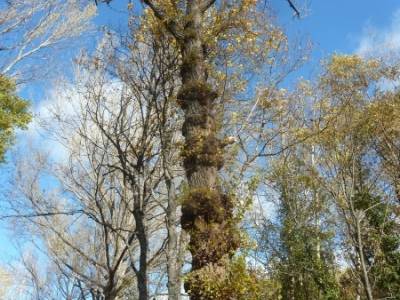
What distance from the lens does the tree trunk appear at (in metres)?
5.55

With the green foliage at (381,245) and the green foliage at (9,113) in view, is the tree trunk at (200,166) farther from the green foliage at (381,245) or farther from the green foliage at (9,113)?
the green foliage at (381,245)

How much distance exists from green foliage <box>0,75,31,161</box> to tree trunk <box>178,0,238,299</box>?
18.3ft

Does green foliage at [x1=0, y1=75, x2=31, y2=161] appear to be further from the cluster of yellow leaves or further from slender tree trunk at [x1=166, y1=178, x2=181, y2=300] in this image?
the cluster of yellow leaves

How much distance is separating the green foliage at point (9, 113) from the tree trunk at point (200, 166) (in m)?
5.57

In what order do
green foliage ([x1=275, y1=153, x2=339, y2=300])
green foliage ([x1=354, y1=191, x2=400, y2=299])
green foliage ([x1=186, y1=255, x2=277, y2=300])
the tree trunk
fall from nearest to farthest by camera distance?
green foliage ([x1=186, y1=255, x2=277, y2=300]), the tree trunk, green foliage ([x1=354, y1=191, x2=400, y2=299]), green foliage ([x1=275, y1=153, x2=339, y2=300])

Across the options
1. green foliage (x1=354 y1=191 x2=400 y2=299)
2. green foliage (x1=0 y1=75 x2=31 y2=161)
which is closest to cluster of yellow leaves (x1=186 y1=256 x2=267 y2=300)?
green foliage (x1=0 y1=75 x2=31 y2=161)

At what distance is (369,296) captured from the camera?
1307cm

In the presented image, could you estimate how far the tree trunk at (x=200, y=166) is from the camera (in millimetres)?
5555

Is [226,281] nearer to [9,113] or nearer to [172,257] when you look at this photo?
[172,257]

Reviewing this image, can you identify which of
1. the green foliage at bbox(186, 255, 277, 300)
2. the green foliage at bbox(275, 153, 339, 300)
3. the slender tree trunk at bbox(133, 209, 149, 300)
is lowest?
the green foliage at bbox(186, 255, 277, 300)

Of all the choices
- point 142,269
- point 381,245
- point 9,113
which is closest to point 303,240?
point 381,245

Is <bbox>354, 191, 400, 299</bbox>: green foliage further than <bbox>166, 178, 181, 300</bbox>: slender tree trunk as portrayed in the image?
Yes

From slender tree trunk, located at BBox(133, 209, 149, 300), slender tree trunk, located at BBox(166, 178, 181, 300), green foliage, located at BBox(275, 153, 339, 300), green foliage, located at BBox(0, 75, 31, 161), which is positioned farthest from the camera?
green foliage, located at BBox(275, 153, 339, 300)

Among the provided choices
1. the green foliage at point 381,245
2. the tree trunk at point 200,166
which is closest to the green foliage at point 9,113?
the tree trunk at point 200,166
